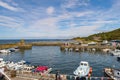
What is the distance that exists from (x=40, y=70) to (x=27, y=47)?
8711 centimetres

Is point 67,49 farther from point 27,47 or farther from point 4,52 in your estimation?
point 4,52

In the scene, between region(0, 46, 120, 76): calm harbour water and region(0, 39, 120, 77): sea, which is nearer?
region(0, 39, 120, 77): sea

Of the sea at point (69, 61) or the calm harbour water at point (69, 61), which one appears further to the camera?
the calm harbour water at point (69, 61)

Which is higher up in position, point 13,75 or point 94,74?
point 13,75

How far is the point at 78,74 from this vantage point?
42.0 m

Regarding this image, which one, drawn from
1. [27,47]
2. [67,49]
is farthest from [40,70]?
[27,47]

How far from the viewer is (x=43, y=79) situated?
35625mm

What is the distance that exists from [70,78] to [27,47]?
96389 mm

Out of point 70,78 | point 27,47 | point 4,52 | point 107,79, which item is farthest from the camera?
point 27,47

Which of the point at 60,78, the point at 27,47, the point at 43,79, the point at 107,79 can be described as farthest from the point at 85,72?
the point at 27,47

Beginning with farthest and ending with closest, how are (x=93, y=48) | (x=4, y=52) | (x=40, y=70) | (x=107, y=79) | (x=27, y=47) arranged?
(x=27, y=47)
(x=93, y=48)
(x=4, y=52)
(x=40, y=70)
(x=107, y=79)

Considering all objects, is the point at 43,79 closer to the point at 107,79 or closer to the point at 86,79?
the point at 86,79

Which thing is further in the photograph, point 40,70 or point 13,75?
point 40,70

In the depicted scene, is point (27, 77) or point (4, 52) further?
point (4, 52)
